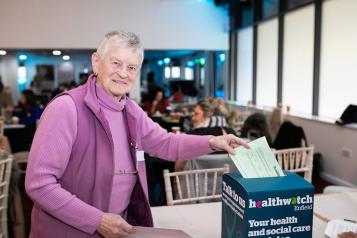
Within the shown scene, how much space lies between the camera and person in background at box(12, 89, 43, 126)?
678cm

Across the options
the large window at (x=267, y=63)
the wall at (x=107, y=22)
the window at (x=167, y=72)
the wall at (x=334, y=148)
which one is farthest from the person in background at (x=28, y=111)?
the window at (x=167, y=72)

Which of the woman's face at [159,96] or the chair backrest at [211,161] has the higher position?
the woman's face at [159,96]

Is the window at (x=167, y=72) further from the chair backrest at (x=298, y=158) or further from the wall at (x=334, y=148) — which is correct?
the chair backrest at (x=298, y=158)

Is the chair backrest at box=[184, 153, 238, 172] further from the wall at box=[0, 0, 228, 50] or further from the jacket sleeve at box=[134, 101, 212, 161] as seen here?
the wall at box=[0, 0, 228, 50]

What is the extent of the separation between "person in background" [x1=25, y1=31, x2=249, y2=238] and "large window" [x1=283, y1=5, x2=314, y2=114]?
19.0 feet

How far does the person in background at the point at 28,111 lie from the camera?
6.78m

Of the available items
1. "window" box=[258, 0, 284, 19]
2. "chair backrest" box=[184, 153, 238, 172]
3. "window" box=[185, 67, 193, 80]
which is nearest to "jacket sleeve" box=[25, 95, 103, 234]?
"chair backrest" box=[184, 153, 238, 172]

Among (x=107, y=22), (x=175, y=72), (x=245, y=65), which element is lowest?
(x=175, y=72)

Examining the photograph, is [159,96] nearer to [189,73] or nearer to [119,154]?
[189,73]

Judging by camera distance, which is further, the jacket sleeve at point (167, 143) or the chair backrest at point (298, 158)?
the chair backrest at point (298, 158)

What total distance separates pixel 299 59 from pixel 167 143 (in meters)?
5.98

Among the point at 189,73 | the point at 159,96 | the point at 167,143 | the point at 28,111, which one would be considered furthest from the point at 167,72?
the point at 167,143

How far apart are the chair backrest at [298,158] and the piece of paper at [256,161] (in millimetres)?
1551

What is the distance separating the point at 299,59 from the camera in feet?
23.5
